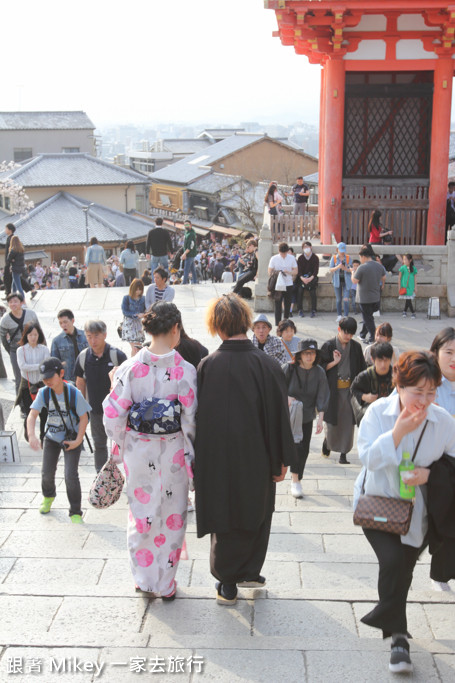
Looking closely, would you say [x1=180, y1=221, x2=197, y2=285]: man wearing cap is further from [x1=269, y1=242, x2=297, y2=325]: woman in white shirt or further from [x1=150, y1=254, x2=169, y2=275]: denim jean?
[x1=269, y1=242, x2=297, y2=325]: woman in white shirt

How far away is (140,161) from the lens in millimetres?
77250

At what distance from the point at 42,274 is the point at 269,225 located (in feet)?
58.0

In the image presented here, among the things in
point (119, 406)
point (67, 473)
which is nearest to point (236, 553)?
point (119, 406)

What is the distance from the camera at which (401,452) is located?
3.80 m

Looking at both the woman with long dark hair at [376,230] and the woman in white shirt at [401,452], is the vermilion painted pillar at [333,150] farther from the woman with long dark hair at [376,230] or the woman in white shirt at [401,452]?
the woman in white shirt at [401,452]

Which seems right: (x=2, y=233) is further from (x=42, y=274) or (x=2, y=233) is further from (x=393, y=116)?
(x=393, y=116)

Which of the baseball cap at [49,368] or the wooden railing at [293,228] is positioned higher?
the wooden railing at [293,228]

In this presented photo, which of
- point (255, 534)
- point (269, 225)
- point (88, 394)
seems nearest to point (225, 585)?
point (255, 534)

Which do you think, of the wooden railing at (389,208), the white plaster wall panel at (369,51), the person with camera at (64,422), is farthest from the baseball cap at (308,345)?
the white plaster wall panel at (369,51)

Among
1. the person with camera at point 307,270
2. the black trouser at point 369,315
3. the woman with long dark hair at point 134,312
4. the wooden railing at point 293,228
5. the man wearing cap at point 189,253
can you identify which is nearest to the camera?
the woman with long dark hair at point 134,312

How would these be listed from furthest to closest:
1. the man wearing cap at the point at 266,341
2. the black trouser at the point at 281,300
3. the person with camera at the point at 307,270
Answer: the person with camera at the point at 307,270 → the black trouser at the point at 281,300 → the man wearing cap at the point at 266,341

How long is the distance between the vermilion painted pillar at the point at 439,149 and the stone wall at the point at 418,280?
1.46 metres

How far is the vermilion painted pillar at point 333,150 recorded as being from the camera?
15195 millimetres

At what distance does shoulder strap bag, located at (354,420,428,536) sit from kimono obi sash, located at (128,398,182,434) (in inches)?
43.8
